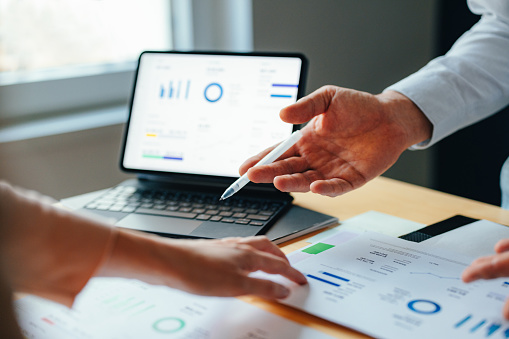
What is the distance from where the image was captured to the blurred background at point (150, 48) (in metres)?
1.57

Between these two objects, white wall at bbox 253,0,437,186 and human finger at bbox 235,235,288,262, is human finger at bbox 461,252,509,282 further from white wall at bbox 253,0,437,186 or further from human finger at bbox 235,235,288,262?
white wall at bbox 253,0,437,186

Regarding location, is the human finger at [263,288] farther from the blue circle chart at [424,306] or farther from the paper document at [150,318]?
the blue circle chart at [424,306]

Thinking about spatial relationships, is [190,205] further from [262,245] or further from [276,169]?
[262,245]

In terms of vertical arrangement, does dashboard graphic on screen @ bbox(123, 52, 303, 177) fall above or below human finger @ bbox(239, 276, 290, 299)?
above

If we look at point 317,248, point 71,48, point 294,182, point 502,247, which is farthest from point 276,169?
point 71,48

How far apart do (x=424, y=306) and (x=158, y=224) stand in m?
0.45

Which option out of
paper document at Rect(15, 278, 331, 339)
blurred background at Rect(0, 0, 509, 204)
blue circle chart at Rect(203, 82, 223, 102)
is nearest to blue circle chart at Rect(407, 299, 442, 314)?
paper document at Rect(15, 278, 331, 339)

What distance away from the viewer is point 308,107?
2.81ft

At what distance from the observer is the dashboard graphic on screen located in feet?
3.23

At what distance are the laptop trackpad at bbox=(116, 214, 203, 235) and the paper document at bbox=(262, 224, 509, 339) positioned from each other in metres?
0.19

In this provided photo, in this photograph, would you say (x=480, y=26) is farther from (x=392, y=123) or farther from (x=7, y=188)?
(x=7, y=188)

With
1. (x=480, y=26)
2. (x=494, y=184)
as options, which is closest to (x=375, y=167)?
(x=480, y=26)

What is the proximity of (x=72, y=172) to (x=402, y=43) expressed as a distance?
1.39m

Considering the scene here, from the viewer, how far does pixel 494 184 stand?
2055mm
